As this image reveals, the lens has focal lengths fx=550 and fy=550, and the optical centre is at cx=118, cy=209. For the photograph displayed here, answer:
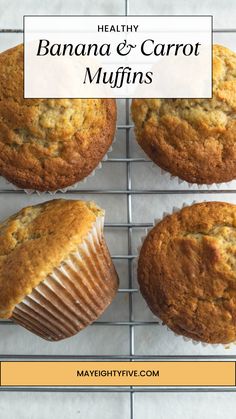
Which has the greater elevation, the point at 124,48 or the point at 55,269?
the point at 124,48

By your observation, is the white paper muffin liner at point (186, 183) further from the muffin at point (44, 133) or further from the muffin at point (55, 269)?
the muffin at point (55, 269)

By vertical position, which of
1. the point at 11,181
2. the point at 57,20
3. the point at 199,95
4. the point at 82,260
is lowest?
the point at 82,260

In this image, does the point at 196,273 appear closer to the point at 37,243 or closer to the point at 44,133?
the point at 37,243

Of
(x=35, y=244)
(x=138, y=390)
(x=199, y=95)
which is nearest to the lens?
(x=35, y=244)

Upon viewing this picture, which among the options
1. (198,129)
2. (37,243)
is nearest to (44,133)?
(37,243)

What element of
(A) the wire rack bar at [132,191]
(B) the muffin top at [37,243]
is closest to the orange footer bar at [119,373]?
(B) the muffin top at [37,243]

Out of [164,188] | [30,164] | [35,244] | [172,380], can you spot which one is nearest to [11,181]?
[30,164]

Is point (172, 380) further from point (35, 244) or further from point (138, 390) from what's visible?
point (35, 244)

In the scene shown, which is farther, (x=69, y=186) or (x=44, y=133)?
(x=69, y=186)
